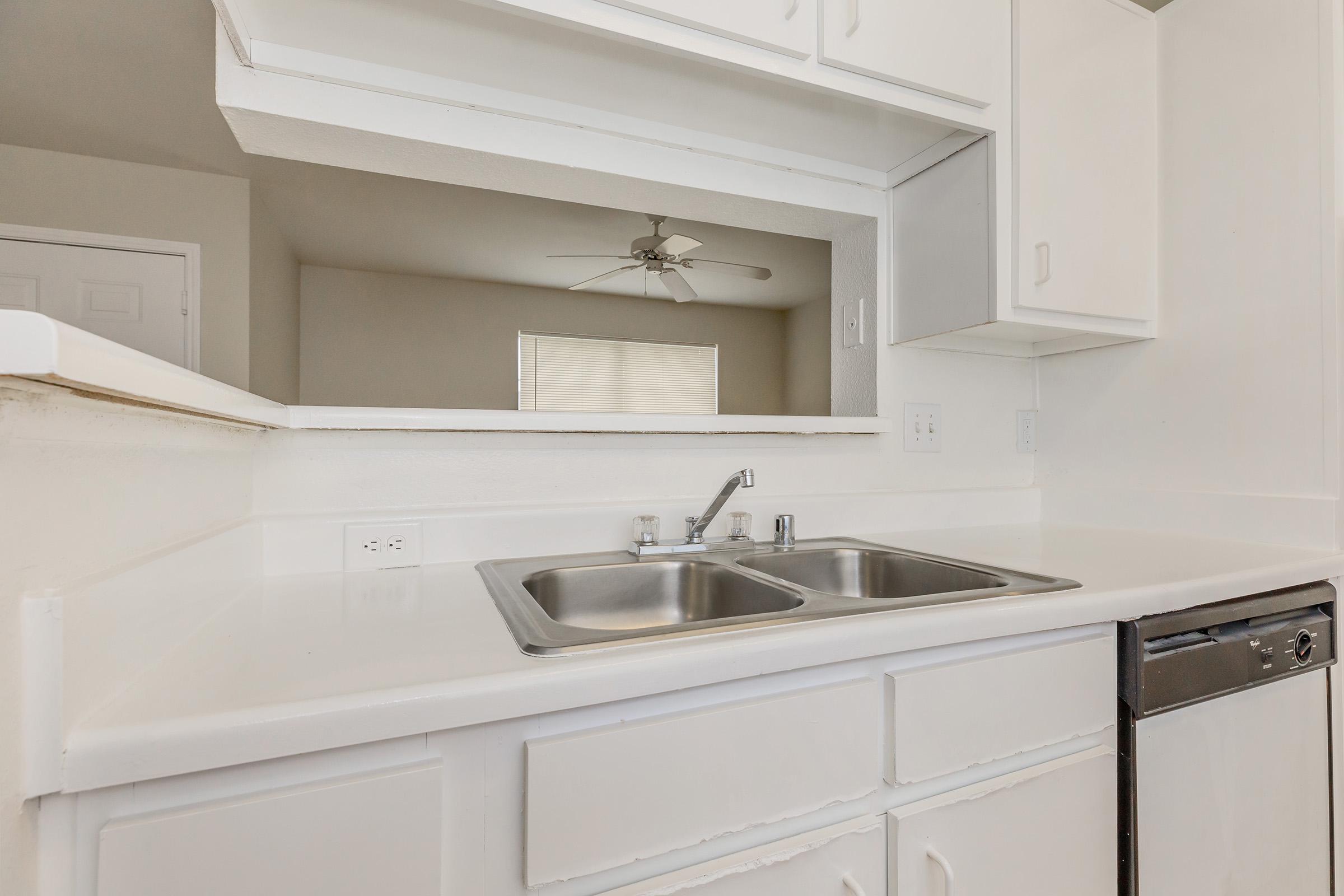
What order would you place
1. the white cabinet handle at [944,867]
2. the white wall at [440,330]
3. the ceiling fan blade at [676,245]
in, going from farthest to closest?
the white wall at [440,330]
the ceiling fan blade at [676,245]
the white cabinet handle at [944,867]

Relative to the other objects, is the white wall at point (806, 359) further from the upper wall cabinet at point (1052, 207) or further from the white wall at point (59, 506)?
the white wall at point (59, 506)

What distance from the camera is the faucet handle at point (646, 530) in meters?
1.17

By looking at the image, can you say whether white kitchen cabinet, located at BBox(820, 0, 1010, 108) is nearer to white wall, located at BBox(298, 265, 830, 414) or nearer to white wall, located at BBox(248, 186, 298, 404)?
white wall, located at BBox(248, 186, 298, 404)

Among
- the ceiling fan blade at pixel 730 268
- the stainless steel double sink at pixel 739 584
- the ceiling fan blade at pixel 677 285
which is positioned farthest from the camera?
the ceiling fan blade at pixel 730 268

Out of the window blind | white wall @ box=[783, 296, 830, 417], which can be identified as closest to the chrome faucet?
the window blind

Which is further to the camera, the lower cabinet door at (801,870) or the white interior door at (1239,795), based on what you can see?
the white interior door at (1239,795)

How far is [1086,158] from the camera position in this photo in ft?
4.44

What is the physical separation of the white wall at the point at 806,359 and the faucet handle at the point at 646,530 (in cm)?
425

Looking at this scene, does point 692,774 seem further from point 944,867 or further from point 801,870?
point 944,867

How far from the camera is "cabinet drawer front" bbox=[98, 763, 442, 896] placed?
1.49 ft

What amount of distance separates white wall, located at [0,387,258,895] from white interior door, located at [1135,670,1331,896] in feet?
4.06

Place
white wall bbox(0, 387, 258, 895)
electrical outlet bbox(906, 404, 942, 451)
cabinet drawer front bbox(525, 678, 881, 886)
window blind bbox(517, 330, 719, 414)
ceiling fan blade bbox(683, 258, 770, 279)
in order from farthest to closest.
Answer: window blind bbox(517, 330, 719, 414) < ceiling fan blade bbox(683, 258, 770, 279) < electrical outlet bbox(906, 404, 942, 451) < cabinet drawer front bbox(525, 678, 881, 886) < white wall bbox(0, 387, 258, 895)

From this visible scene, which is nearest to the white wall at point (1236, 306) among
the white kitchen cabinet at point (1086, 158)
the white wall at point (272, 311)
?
the white kitchen cabinet at point (1086, 158)

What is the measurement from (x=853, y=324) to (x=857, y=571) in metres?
0.67
